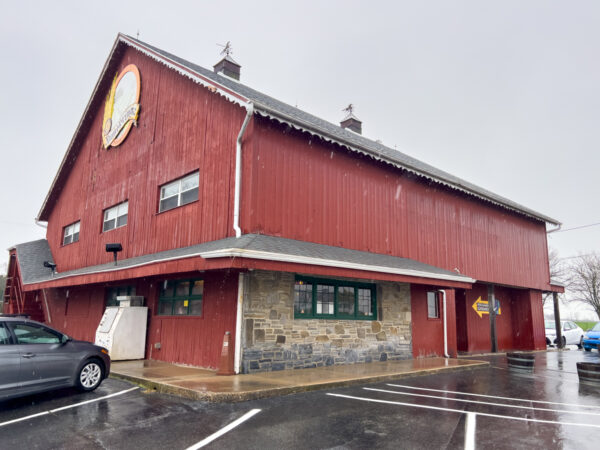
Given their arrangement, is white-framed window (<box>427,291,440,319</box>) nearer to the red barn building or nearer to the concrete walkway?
the red barn building

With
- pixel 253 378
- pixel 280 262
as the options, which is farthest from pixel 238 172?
pixel 253 378

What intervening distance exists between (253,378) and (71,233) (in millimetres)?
14599

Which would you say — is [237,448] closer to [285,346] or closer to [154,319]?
[285,346]

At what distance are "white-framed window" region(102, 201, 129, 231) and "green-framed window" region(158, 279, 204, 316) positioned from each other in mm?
4126

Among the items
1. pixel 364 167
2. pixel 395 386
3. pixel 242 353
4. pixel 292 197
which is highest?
pixel 364 167

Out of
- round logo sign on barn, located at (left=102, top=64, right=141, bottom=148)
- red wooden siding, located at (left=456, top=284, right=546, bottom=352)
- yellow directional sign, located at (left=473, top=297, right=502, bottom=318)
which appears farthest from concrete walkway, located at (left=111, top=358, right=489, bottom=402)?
round logo sign on barn, located at (left=102, top=64, right=141, bottom=148)

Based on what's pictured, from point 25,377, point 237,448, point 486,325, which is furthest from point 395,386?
point 486,325

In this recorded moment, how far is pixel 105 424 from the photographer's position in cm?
588

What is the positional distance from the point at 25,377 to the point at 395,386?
6857mm

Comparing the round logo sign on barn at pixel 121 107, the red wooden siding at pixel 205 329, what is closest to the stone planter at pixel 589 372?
the red wooden siding at pixel 205 329

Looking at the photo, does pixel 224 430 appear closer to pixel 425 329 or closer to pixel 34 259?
pixel 425 329

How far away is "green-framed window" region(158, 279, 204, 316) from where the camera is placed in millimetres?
11484

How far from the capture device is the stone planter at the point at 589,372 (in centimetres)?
995

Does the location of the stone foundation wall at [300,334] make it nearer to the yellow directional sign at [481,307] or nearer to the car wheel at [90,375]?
the car wheel at [90,375]
